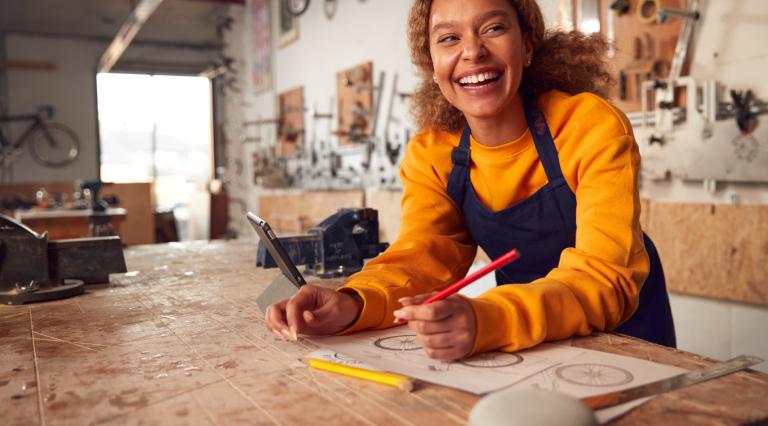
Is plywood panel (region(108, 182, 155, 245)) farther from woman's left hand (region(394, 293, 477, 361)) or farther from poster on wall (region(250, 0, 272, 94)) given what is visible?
woman's left hand (region(394, 293, 477, 361))

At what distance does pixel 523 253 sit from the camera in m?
1.64

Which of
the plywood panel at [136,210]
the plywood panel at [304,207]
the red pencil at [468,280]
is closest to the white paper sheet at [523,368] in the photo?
the red pencil at [468,280]

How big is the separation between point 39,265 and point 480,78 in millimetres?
1265

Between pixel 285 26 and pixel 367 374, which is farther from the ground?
pixel 285 26

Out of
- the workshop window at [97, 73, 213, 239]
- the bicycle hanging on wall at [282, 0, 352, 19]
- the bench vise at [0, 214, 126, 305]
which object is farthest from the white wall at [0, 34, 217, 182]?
the bench vise at [0, 214, 126, 305]

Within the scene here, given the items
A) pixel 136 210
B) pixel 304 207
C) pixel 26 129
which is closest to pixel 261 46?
pixel 136 210

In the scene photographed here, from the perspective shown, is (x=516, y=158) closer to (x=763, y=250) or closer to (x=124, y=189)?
(x=763, y=250)

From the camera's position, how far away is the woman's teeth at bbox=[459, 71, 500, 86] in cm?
142

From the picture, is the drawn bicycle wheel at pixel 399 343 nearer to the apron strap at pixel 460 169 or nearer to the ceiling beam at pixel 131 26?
the apron strap at pixel 460 169

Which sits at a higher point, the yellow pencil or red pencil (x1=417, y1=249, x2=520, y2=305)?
red pencil (x1=417, y1=249, x2=520, y2=305)

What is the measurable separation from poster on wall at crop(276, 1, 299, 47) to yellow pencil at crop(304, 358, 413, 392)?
626cm

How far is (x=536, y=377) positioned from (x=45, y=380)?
76cm

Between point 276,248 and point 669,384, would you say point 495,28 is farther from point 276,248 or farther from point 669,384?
point 669,384

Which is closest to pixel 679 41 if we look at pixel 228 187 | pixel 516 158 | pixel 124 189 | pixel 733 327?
pixel 733 327
